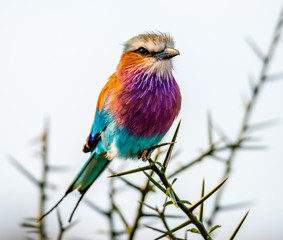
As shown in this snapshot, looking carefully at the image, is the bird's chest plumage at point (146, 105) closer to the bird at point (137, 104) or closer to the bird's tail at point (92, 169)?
the bird at point (137, 104)

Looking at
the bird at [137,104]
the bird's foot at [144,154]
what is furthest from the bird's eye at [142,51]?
the bird's foot at [144,154]

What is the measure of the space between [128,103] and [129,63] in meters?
0.57

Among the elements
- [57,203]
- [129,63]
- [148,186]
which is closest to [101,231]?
[57,203]

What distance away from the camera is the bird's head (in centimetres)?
329

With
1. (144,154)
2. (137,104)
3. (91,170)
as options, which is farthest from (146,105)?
(91,170)

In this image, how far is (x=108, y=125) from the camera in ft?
11.7

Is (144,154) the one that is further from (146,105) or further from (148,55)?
(148,55)

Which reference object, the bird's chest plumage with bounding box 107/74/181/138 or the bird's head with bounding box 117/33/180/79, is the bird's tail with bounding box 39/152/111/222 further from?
the bird's head with bounding box 117/33/180/79

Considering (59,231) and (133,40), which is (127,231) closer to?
(59,231)

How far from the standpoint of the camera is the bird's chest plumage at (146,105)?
314cm

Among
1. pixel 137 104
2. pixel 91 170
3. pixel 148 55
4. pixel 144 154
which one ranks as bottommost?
pixel 91 170

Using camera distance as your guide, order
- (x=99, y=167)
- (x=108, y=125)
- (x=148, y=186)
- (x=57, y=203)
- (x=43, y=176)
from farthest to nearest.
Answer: (x=99, y=167)
(x=108, y=125)
(x=57, y=203)
(x=43, y=176)
(x=148, y=186)

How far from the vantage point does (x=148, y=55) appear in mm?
3559

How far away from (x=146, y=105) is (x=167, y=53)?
1.47 feet
